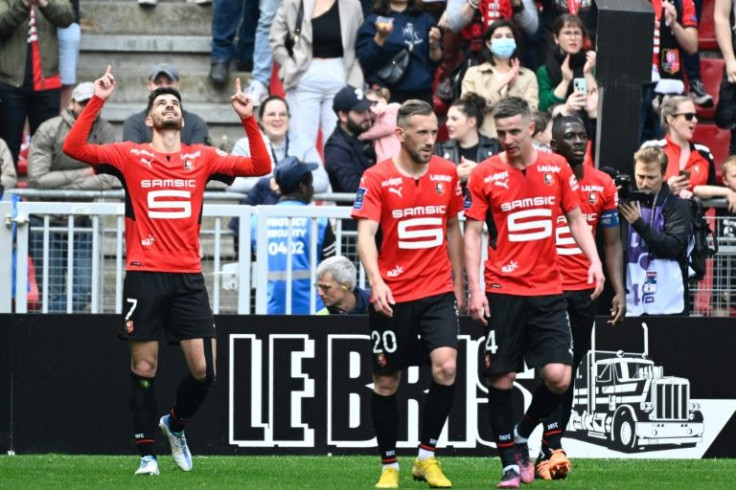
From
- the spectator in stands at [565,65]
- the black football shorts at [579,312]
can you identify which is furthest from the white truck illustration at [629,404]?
the spectator in stands at [565,65]

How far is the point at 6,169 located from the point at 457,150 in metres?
4.00

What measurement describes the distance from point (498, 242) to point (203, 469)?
107 inches

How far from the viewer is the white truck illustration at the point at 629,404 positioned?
41.8ft

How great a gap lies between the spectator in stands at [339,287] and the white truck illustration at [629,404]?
1811 millimetres

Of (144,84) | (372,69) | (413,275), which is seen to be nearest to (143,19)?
(144,84)

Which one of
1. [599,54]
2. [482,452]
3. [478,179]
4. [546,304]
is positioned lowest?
[482,452]

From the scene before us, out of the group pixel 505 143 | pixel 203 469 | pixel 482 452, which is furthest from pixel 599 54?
pixel 203 469

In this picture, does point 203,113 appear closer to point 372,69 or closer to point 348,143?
point 372,69

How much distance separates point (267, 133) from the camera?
1475 centimetres

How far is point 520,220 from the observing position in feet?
32.9

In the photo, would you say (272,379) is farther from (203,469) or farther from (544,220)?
(544,220)

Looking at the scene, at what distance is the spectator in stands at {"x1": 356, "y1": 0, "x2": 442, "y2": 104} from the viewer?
52.8 ft

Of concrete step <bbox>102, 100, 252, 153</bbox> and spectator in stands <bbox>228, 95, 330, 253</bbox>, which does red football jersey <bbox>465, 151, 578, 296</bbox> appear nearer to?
spectator in stands <bbox>228, 95, 330, 253</bbox>

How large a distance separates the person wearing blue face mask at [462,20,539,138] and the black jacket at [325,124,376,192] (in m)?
1.22
